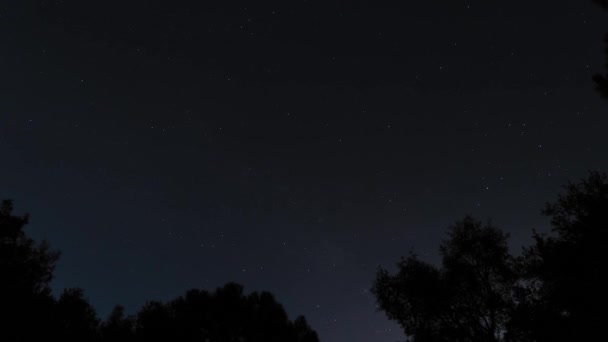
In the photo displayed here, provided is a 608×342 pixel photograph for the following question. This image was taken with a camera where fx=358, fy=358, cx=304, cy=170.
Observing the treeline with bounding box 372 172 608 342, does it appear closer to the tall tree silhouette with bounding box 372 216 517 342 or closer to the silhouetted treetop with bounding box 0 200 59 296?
the tall tree silhouette with bounding box 372 216 517 342

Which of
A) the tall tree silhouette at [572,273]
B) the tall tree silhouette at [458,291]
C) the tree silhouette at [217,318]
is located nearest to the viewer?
the tall tree silhouette at [572,273]

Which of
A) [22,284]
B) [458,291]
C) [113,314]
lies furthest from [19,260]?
[458,291]

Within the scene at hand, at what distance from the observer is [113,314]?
159ft

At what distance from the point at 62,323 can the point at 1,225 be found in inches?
431

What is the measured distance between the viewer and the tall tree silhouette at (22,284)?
27094 millimetres

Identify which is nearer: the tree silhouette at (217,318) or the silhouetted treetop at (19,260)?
the silhouetted treetop at (19,260)

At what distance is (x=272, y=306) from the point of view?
53312 mm

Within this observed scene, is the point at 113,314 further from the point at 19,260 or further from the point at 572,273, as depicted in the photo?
the point at 572,273

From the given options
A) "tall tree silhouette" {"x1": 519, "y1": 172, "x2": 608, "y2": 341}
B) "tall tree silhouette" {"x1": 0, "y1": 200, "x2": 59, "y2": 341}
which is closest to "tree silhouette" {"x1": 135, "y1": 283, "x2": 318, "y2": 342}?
"tall tree silhouette" {"x1": 0, "y1": 200, "x2": 59, "y2": 341}

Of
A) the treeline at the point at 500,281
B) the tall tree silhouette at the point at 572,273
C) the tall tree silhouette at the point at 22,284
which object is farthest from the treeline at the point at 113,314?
the tall tree silhouette at the point at 572,273

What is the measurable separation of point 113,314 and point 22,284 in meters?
21.4

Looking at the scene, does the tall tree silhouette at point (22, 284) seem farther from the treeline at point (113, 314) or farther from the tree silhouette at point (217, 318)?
the tree silhouette at point (217, 318)

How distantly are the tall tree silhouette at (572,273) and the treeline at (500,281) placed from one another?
0.06 metres

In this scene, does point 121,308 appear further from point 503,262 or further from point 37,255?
point 503,262
